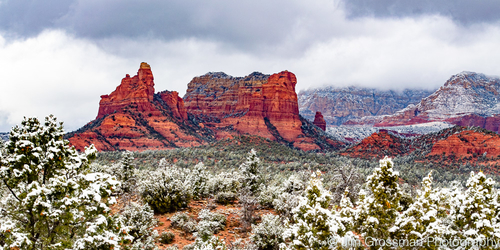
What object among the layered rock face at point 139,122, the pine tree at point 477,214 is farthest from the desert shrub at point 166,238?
the layered rock face at point 139,122

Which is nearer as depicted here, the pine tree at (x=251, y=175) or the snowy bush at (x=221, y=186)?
the pine tree at (x=251, y=175)

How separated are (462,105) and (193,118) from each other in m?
153

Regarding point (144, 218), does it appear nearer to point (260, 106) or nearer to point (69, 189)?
point (69, 189)

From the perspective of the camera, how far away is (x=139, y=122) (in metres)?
92.8

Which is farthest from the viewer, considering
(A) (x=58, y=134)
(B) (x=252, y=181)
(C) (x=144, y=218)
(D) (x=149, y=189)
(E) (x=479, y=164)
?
(E) (x=479, y=164)

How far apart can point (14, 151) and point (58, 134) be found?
867 millimetres

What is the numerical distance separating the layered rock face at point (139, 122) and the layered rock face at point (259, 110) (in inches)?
647

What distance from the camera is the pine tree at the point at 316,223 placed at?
6.86 metres

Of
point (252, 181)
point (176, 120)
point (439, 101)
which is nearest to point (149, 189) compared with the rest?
point (252, 181)

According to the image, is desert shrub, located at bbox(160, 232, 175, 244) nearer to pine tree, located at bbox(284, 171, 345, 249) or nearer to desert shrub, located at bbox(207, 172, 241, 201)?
pine tree, located at bbox(284, 171, 345, 249)

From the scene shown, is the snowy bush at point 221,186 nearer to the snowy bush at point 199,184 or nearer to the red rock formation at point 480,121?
the snowy bush at point 199,184

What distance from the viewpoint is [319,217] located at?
680 centimetres

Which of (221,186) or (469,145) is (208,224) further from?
(469,145)

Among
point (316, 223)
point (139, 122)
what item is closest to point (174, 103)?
point (139, 122)
